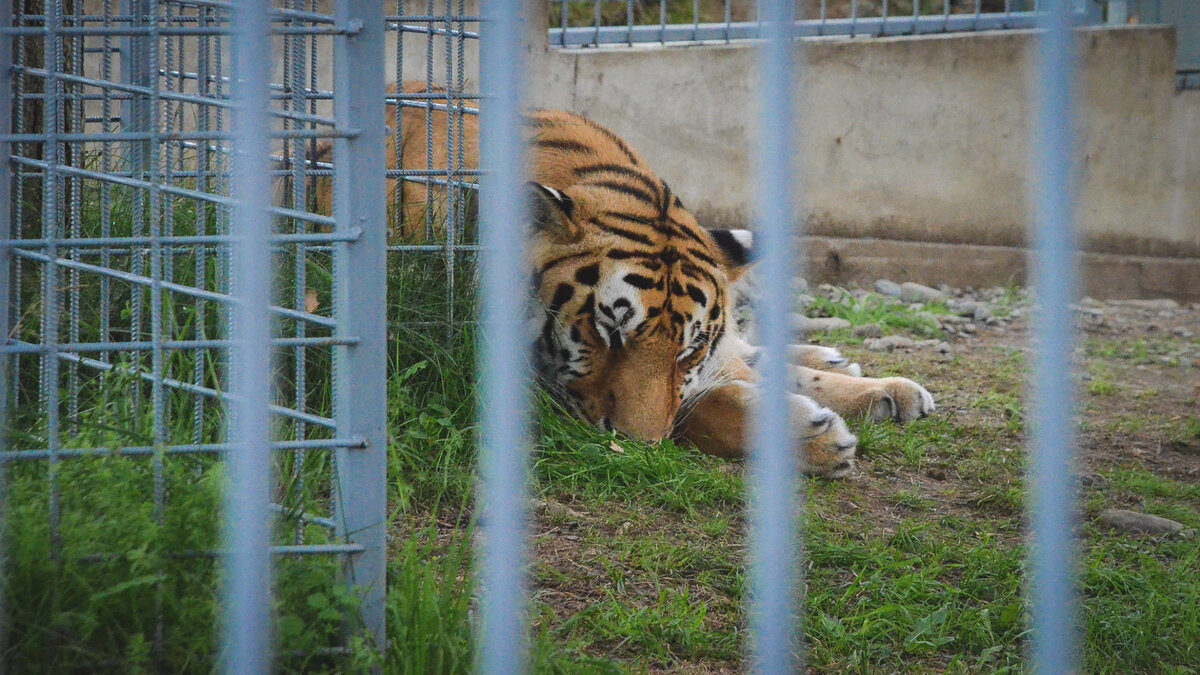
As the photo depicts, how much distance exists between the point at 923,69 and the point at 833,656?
4.80 metres

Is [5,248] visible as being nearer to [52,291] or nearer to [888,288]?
[52,291]

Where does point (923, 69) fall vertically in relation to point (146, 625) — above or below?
above

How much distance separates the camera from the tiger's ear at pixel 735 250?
3549 millimetres

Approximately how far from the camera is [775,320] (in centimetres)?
121

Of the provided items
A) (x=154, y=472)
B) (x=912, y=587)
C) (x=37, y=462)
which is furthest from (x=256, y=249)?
(x=912, y=587)

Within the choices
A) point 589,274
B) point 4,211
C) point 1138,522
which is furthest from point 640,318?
point 4,211

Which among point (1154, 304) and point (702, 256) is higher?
point (702, 256)

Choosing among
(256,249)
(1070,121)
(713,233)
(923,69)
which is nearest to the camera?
(1070,121)

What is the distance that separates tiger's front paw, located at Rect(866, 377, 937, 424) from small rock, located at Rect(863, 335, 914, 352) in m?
1.09

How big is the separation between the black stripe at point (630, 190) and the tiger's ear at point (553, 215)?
250 mm

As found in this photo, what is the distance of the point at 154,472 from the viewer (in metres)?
1.67

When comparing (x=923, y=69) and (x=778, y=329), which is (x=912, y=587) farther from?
(x=923, y=69)

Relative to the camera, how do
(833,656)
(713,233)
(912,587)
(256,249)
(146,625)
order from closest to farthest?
(256,249), (146,625), (833,656), (912,587), (713,233)

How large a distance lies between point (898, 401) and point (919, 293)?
7.59ft
